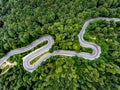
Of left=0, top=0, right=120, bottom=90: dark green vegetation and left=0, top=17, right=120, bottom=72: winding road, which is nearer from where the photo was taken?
left=0, top=0, right=120, bottom=90: dark green vegetation

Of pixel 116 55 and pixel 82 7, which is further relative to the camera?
pixel 82 7

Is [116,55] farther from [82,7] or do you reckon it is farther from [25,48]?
[25,48]

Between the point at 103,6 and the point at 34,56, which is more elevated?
the point at 103,6

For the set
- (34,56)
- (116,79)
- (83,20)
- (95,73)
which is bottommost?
(116,79)

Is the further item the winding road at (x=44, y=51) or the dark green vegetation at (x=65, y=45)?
the winding road at (x=44, y=51)

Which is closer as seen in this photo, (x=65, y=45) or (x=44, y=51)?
(x=65, y=45)

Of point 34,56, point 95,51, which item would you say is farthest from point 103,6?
point 34,56

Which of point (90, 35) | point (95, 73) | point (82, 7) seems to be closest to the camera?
point (95, 73)

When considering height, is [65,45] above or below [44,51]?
above
